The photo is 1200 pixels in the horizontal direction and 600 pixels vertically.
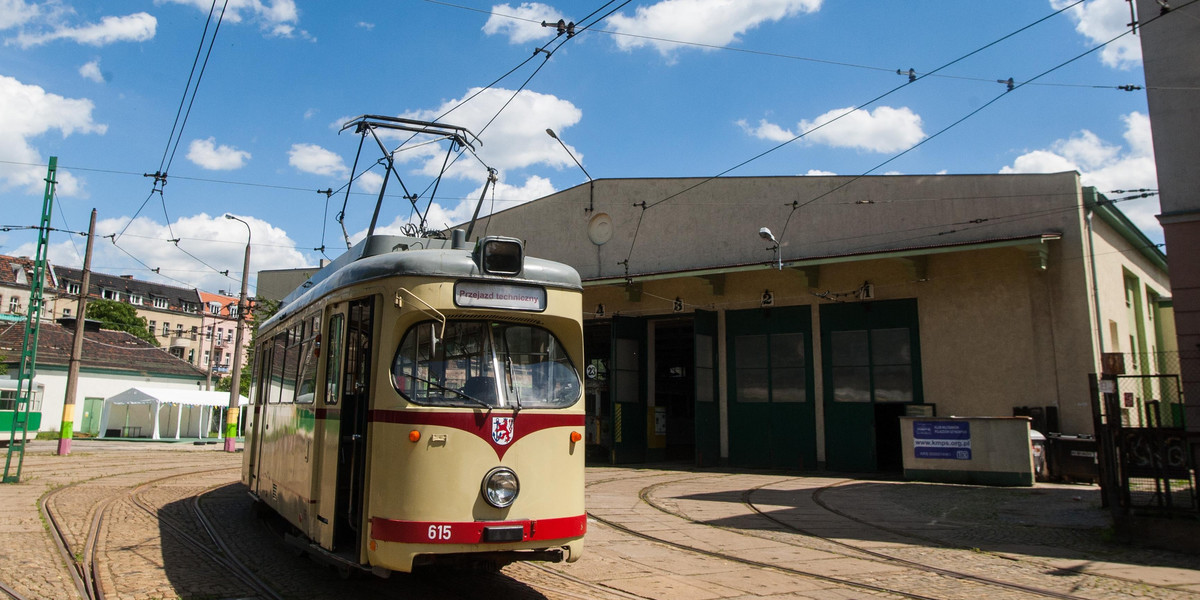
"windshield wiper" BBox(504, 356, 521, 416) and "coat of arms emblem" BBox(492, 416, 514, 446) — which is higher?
"windshield wiper" BBox(504, 356, 521, 416)

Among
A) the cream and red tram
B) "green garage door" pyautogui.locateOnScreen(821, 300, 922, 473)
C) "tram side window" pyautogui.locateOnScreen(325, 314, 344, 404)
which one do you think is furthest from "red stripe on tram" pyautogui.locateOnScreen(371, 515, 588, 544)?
"green garage door" pyautogui.locateOnScreen(821, 300, 922, 473)

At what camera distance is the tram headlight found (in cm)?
570

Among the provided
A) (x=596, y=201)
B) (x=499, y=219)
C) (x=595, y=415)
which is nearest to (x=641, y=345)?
(x=595, y=415)

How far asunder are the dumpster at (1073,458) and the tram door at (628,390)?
1076cm

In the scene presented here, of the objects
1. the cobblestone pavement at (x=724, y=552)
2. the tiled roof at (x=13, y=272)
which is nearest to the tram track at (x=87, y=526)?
the cobblestone pavement at (x=724, y=552)

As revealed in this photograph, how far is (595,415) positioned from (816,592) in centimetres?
1794

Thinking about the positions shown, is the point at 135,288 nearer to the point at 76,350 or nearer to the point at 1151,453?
the point at 76,350

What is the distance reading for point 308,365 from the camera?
7.36 meters

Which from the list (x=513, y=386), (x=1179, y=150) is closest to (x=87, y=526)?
(x=513, y=386)

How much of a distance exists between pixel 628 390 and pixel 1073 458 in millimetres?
11371

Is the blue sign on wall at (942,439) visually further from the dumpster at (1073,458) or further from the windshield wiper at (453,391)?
the windshield wiper at (453,391)

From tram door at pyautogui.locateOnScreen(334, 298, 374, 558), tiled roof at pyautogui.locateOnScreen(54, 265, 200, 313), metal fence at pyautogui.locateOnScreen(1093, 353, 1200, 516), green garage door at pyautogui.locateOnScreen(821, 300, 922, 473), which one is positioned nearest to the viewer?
tram door at pyautogui.locateOnScreen(334, 298, 374, 558)

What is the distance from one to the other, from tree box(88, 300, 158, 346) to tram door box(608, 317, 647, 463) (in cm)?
5365

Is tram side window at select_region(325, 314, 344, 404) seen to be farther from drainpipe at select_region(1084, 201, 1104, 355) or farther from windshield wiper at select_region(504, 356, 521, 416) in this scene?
drainpipe at select_region(1084, 201, 1104, 355)
